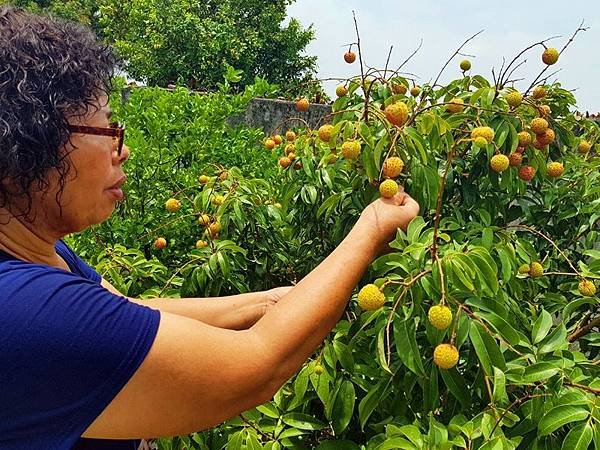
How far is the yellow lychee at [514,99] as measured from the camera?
1.79 meters

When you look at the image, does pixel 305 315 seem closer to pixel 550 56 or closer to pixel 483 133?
pixel 483 133

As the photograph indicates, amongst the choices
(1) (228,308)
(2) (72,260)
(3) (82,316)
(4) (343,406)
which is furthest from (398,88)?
(3) (82,316)

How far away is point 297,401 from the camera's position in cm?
163

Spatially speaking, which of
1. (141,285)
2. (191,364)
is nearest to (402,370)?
(191,364)

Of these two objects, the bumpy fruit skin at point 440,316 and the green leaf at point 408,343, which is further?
the green leaf at point 408,343

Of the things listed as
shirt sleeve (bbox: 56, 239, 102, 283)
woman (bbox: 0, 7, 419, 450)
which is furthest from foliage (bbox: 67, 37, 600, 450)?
shirt sleeve (bbox: 56, 239, 102, 283)

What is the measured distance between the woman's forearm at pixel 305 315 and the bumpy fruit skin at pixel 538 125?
808mm

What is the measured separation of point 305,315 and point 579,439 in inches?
20.2

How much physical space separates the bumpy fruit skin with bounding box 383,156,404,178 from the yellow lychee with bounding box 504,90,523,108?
49cm

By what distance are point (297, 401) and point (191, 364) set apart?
0.68 meters

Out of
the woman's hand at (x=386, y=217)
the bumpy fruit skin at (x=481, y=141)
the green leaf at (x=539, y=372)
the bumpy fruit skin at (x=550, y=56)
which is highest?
the bumpy fruit skin at (x=550, y=56)

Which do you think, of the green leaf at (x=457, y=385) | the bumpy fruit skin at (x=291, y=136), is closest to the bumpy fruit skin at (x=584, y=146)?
the bumpy fruit skin at (x=291, y=136)

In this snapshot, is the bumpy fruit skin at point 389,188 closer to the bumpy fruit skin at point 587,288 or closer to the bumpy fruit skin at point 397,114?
the bumpy fruit skin at point 397,114

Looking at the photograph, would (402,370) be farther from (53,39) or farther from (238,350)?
(53,39)
